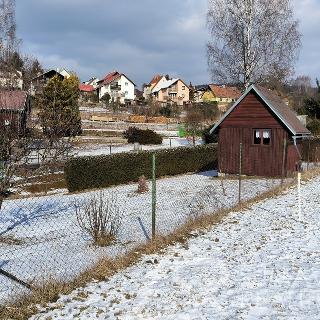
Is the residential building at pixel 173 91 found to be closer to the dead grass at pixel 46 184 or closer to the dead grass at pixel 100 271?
the dead grass at pixel 46 184

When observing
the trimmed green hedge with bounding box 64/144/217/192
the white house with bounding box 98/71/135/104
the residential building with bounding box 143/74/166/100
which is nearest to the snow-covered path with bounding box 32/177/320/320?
the trimmed green hedge with bounding box 64/144/217/192

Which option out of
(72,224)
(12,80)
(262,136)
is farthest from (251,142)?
(12,80)

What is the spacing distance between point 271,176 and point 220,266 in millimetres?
16414

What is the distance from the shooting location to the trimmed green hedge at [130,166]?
71.4 ft

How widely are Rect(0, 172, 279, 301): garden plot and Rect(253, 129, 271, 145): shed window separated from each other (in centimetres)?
227

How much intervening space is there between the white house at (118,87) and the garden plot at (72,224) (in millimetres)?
77912

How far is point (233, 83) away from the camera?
31422mm

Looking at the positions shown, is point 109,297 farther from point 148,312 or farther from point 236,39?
point 236,39

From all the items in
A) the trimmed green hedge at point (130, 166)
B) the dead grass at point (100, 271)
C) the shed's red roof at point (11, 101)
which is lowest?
the dead grass at point (100, 271)

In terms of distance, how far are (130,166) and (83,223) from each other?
42.7ft

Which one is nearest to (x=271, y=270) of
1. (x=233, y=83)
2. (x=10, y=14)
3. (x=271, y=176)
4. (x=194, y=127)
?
(x=271, y=176)

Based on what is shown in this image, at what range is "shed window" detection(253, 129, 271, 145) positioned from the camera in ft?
77.4

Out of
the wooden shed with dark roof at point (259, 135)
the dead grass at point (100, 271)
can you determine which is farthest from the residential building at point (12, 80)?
the dead grass at point (100, 271)

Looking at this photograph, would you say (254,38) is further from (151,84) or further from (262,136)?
(151,84)
